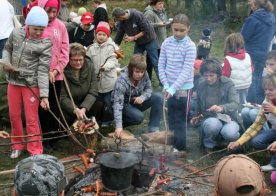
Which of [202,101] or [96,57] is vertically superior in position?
[96,57]

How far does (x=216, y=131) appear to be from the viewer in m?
5.84

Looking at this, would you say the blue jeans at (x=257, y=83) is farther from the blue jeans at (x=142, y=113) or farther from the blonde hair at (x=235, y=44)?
the blue jeans at (x=142, y=113)

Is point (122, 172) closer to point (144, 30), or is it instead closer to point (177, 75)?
point (177, 75)

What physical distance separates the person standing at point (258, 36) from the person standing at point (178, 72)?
1.88 m

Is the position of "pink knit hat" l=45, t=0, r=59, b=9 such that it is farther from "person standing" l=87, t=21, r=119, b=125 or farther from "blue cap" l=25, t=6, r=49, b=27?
"person standing" l=87, t=21, r=119, b=125

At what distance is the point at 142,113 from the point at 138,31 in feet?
7.47

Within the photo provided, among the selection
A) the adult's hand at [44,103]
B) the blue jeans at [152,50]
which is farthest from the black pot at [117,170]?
the blue jeans at [152,50]

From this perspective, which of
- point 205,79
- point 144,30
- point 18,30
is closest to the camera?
point 18,30

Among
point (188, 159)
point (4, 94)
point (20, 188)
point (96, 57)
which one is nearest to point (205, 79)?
point (188, 159)

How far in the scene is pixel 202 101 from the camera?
6.17 m

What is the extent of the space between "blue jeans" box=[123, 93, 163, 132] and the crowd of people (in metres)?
0.01

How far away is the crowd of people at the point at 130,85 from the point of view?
5289 mm

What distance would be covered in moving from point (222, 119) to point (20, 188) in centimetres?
355

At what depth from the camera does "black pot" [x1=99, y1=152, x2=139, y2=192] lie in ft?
13.7
